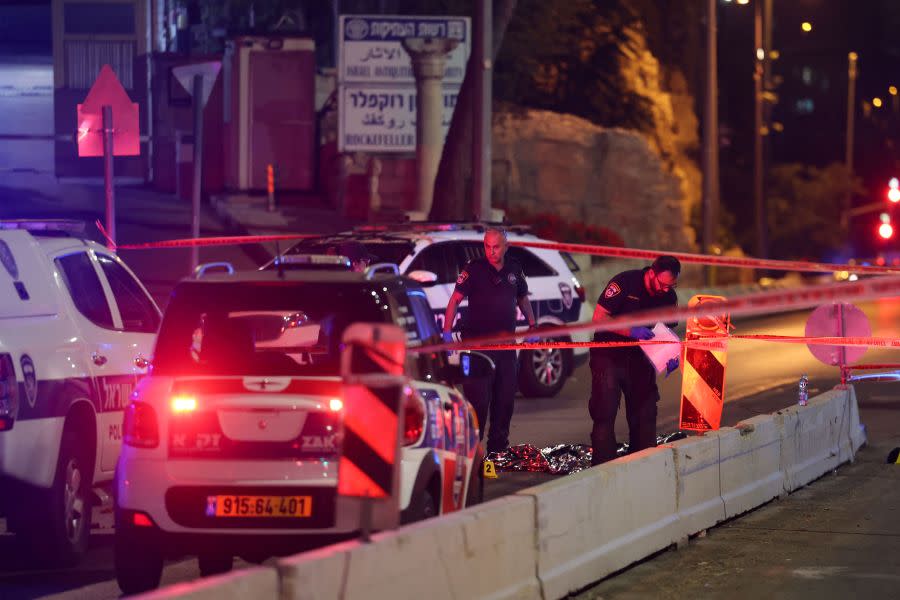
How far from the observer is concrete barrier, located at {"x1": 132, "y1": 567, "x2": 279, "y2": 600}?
584cm

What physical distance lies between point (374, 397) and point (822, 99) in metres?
107

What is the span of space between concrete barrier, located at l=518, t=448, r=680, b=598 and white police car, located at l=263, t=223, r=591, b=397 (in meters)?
7.14

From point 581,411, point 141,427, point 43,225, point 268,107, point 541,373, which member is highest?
point 268,107

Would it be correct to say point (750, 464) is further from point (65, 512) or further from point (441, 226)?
point (441, 226)

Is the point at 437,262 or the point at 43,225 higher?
the point at 43,225

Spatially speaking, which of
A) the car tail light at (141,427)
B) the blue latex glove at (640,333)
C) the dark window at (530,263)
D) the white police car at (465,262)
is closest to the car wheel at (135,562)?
the car tail light at (141,427)

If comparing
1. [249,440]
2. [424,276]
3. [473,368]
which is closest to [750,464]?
[473,368]

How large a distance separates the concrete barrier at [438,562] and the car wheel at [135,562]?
162cm

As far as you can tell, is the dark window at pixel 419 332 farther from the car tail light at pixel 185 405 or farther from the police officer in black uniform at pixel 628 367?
the police officer in black uniform at pixel 628 367

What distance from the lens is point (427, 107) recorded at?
31.2 metres

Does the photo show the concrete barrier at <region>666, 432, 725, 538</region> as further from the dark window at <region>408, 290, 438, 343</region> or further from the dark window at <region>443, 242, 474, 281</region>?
the dark window at <region>443, 242, 474, 281</region>

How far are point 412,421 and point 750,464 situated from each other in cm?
399

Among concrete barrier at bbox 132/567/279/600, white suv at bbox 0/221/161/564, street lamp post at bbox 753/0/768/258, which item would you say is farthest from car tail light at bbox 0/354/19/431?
street lamp post at bbox 753/0/768/258

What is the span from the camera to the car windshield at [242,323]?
8750 mm
